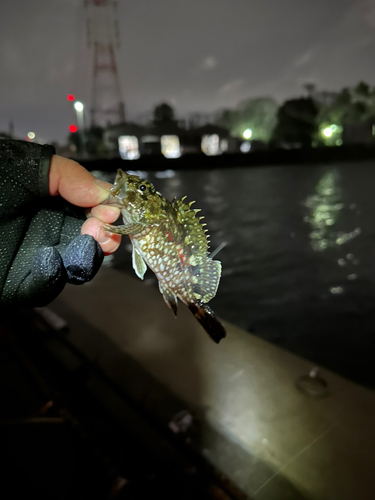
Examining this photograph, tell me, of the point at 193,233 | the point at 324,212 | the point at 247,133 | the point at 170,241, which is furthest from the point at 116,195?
the point at 247,133

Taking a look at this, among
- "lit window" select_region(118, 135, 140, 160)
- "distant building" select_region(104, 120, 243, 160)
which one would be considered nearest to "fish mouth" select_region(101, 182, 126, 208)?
"distant building" select_region(104, 120, 243, 160)

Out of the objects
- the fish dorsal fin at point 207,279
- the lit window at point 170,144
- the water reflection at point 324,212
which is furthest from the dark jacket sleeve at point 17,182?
the lit window at point 170,144

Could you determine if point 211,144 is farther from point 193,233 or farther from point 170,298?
point 170,298

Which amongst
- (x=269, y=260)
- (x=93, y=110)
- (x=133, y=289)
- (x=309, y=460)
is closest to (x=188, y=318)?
(x=133, y=289)

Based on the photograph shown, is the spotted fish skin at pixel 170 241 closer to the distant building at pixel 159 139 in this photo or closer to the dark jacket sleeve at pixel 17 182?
the dark jacket sleeve at pixel 17 182

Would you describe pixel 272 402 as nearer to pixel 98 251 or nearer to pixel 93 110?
pixel 98 251

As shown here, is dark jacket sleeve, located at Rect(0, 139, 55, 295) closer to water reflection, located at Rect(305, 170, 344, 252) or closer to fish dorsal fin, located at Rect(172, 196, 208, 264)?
fish dorsal fin, located at Rect(172, 196, 208, 264)
